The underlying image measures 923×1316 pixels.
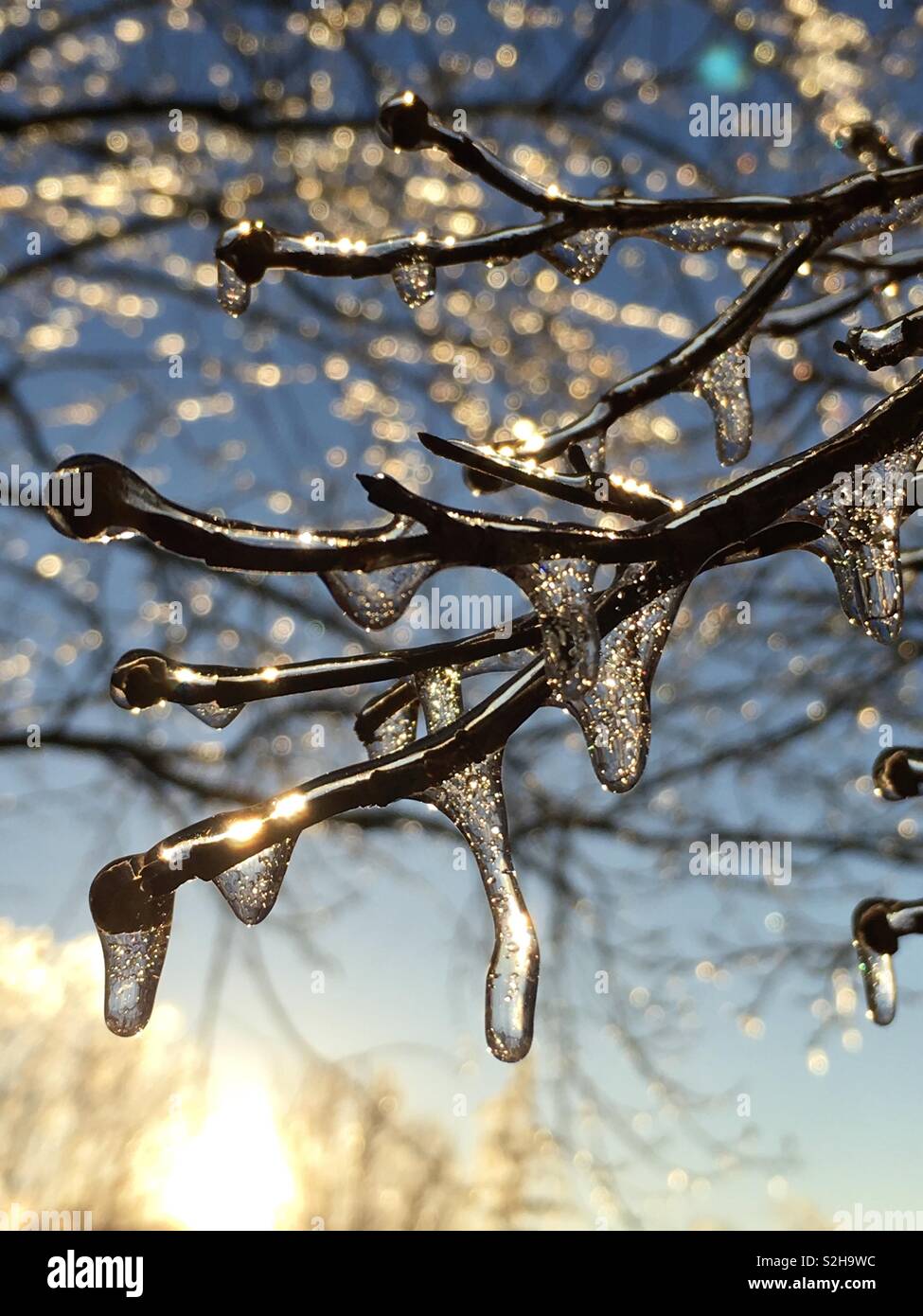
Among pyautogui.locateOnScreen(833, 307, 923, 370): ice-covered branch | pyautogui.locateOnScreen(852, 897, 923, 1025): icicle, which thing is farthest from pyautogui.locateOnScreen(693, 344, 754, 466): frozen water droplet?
pyautogui.locateOnScreen(852, 897, 923, 1025): icicle

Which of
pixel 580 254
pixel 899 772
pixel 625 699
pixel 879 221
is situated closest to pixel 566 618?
pixel 625 699

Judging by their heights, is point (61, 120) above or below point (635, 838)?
above

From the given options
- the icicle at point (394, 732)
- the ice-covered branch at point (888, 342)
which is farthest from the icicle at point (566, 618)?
the ice-covered branch at point (888, 342)

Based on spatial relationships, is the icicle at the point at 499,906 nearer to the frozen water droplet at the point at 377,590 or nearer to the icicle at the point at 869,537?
the frozen water droplet at the point at 377,590

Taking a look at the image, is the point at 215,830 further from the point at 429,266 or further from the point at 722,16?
the point at 722,16

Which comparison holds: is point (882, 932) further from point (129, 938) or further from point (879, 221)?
point (879, 221)

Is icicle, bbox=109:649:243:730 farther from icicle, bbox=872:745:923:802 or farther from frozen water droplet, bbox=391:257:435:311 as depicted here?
icicle, bbox=872:745:923:802
